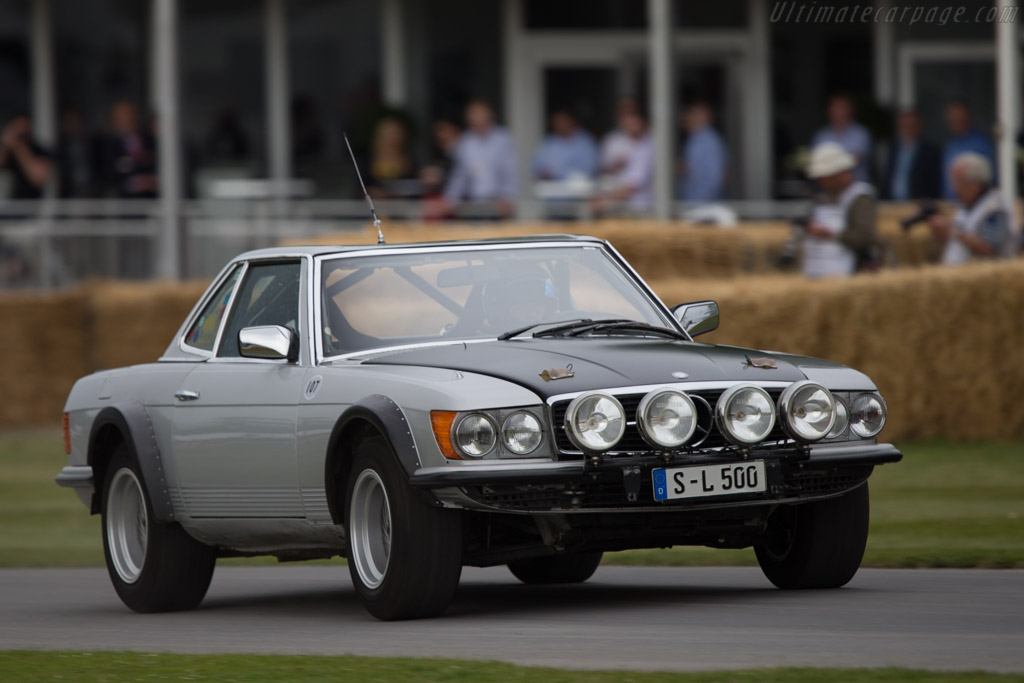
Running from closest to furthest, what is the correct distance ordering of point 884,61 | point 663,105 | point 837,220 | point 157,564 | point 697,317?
point 697,317
point 157,564
point 837,220
point 663,105
point 884,61

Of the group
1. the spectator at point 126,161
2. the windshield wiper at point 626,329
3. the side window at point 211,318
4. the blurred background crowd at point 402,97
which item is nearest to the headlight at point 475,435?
the windshield wiper at point 626,329

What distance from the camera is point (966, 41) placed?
81.4ft

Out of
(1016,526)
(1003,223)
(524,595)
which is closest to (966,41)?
(1003,223)

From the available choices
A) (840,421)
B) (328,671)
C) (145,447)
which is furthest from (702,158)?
(328,671)

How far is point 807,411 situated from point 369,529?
1717 millimetres

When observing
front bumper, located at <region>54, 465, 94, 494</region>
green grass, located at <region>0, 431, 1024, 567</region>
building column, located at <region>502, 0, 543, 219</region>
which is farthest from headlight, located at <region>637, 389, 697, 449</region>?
building column, located at <region>502, 0, 543, 219</region>

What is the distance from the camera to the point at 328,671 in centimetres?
655

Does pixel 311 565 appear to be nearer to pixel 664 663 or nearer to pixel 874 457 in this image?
pixel 874 457

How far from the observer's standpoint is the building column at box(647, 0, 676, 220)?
1908cm

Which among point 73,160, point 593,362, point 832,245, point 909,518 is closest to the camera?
point 593,362

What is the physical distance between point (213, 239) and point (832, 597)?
13.6m

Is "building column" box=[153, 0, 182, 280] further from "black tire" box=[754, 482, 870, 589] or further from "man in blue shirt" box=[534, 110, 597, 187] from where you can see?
"black tire" box=[754, 482, 870, 589]

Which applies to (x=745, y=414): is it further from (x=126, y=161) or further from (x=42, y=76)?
(x=42, y=76)

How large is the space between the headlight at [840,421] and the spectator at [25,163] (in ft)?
50.6
